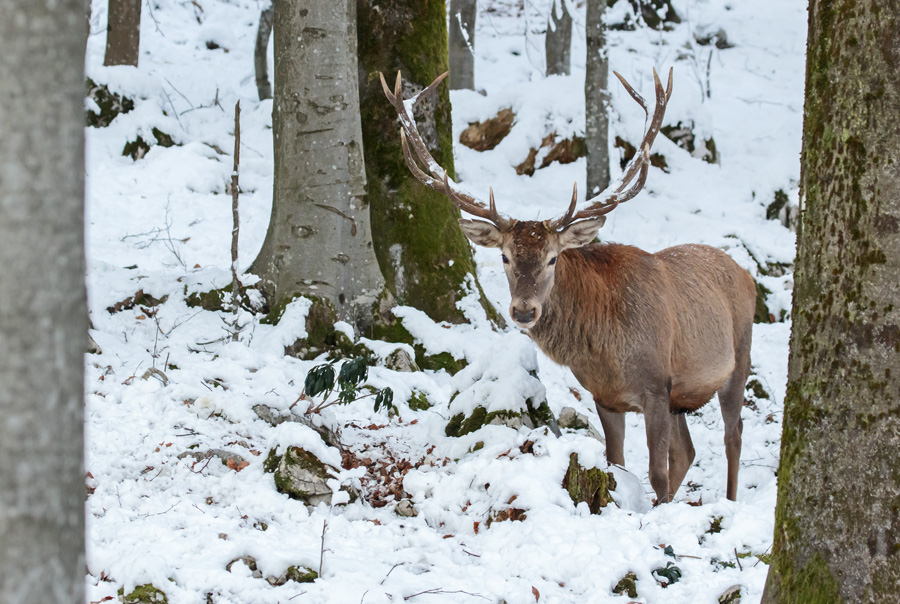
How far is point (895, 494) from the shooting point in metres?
2.64

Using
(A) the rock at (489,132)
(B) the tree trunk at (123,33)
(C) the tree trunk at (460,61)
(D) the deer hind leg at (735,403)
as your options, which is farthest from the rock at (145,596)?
(C) the tree trunk at (460,61)

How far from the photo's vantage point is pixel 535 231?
18.5 feet

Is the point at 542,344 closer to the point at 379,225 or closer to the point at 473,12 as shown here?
the point at 379,225

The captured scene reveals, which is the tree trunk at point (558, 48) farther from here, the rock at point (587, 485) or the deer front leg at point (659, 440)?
the rock at point (587, 485)

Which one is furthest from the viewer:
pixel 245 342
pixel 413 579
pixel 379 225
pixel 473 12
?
pixel 473 12

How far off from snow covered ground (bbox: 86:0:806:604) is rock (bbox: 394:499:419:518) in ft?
0.19

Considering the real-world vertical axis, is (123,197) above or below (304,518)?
above

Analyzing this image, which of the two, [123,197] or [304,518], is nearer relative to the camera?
[304,518]

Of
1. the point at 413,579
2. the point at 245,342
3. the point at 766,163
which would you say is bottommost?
the point at 413,579

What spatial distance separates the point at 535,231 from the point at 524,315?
58 cm

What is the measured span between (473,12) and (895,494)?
15.5m

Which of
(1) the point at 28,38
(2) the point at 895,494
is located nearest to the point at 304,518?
(2) the point at 895,494

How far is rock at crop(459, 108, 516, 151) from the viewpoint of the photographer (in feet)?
48.3

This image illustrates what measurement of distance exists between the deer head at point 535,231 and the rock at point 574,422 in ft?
4.36
